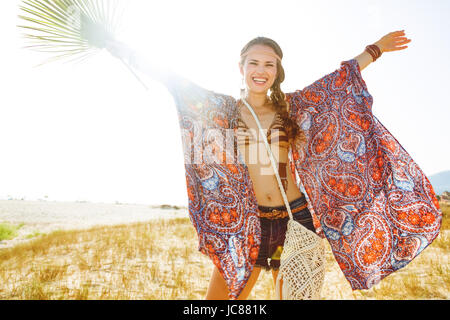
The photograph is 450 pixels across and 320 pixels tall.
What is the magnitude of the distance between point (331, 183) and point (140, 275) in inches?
178

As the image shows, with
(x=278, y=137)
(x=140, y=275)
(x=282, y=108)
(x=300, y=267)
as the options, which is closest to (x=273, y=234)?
(x=300, y=267)

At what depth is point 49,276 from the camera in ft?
17.2

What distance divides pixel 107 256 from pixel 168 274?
211 centimetres

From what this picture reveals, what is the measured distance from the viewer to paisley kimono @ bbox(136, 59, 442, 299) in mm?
1885

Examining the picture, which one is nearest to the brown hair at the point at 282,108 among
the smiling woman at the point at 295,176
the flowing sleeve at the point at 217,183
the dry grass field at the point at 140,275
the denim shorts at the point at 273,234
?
the smiling woman at the point at 295,176

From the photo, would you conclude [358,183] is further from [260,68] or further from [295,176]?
[260,68]

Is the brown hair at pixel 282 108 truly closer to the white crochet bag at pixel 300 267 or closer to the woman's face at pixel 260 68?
the woman's face at pixel 260 68

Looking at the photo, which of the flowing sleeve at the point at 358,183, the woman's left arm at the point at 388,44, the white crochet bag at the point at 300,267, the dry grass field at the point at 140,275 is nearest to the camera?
the white crochet bag at the point at 300,267

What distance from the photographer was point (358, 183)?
2111 mm

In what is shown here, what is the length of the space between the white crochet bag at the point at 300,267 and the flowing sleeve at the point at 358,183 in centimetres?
43

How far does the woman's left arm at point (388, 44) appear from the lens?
2330 mm

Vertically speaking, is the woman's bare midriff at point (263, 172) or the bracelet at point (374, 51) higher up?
the bracelet at point (374, 51)
